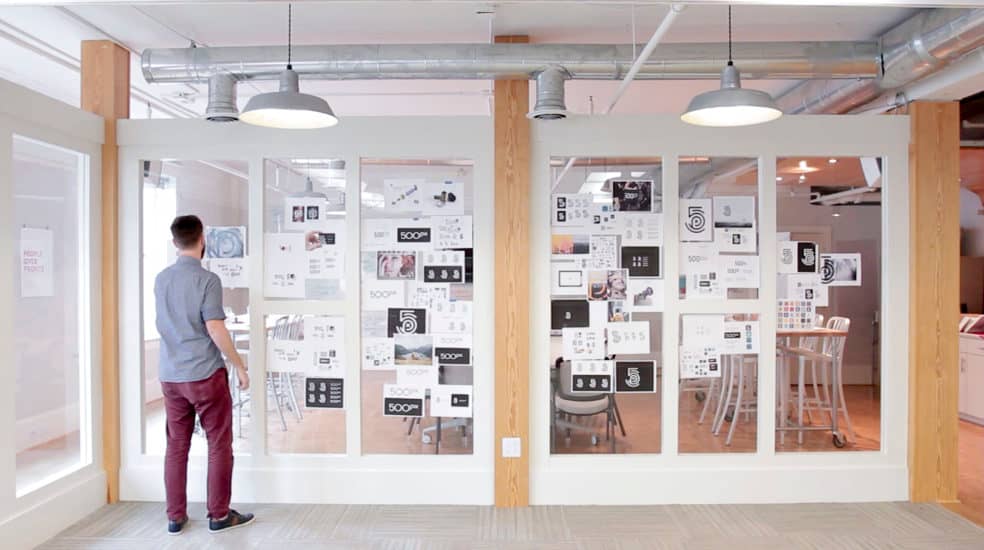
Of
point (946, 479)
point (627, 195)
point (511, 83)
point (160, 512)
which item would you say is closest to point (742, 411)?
point (946, 479)

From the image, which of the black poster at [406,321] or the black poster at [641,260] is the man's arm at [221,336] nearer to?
the black poster at [406,321]

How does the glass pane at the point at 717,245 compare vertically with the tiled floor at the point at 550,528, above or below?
above

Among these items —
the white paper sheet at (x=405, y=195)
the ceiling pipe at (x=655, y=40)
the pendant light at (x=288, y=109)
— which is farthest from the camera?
the white paper sheet at (x=405, y=195)

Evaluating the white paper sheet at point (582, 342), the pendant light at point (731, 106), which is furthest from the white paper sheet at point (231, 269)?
the pendant light at point (731, 106)

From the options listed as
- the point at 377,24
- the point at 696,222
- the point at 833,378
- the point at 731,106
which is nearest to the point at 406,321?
the point at 377,24

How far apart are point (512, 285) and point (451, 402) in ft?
2.70

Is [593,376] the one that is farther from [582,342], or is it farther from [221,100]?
[221,100]

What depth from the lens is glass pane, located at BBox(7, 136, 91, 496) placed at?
10.2 ft

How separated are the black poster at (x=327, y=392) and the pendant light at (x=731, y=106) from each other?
99.0 inches

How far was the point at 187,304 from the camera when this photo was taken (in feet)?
10.3

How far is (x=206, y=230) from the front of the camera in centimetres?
369

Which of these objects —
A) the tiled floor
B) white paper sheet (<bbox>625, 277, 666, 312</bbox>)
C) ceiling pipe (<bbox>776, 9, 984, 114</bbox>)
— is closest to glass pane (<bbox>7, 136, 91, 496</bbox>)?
the tiled floor

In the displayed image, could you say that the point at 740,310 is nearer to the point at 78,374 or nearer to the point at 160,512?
the point at 160,512

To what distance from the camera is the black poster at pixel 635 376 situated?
3.67m
